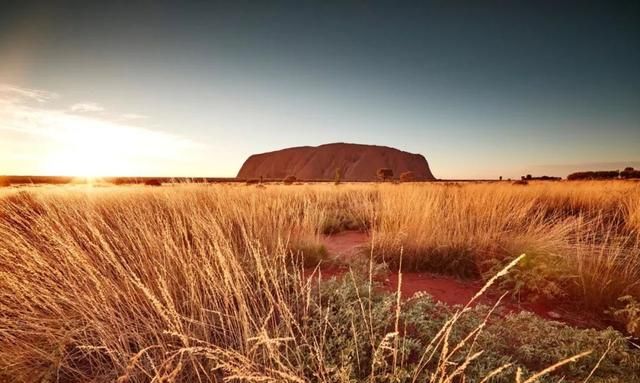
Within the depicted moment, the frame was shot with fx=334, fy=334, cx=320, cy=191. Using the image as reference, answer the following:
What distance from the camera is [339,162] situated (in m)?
114

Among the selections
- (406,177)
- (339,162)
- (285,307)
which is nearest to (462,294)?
(285,307)

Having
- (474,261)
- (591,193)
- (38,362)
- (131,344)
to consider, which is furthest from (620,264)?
(591,193)

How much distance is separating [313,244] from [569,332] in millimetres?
3370

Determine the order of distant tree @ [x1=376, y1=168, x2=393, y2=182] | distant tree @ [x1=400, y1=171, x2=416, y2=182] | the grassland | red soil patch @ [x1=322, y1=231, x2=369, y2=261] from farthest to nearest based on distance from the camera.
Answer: distant tree @ [x1=376, y1=168, x2=393, y2=182], distant tree @ [x1=400, y1=171, x2=416, y2=182], red soil patch @ [x1=322, y1=231, x2=369, y2=261], the grassland

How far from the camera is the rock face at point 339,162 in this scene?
10925 cm

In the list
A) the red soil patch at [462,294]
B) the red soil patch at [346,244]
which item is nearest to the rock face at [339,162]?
the red soil patch at [346,244]

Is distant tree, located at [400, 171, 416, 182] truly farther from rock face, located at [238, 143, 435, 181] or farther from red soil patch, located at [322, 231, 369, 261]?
rock face, located at [238, 143, 435, 181]

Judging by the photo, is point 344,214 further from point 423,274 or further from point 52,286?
point 52,286

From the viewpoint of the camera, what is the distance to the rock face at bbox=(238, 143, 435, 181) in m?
109

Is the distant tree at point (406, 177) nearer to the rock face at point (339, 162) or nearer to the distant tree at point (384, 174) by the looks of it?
the distant tree at point (384, 174)

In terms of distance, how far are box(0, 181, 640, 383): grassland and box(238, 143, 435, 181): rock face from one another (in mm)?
98057

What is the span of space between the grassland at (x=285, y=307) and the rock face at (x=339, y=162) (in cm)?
9806

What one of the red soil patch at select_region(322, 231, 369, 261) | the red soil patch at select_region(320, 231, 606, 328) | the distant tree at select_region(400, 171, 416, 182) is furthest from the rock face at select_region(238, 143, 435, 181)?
the red soil patch at select_region(320, 231, 606, 328)

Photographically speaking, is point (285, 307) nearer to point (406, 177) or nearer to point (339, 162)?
point (406, 177)
